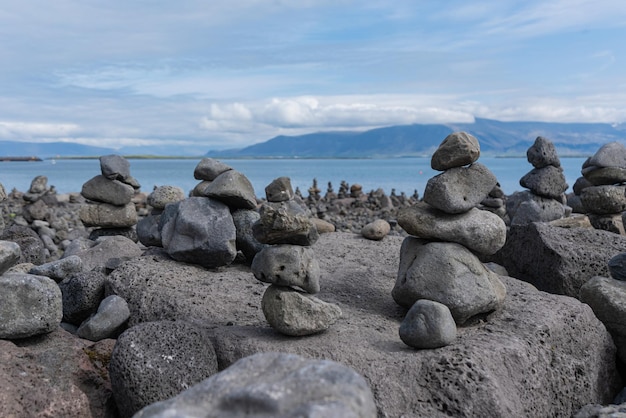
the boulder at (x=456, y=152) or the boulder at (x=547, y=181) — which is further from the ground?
the boulder at (x=456, y=152)

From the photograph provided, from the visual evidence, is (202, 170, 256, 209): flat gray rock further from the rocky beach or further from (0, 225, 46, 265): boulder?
(0, 225, 46, 265): boulder

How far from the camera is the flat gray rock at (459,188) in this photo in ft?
24.8

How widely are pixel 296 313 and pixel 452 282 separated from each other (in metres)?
1.87

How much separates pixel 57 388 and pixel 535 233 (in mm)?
6795

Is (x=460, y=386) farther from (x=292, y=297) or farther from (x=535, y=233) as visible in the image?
(x=535, y=233)

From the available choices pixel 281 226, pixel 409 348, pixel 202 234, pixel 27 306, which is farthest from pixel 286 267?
pixel 27 306

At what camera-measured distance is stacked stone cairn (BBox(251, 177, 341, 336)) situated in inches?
265

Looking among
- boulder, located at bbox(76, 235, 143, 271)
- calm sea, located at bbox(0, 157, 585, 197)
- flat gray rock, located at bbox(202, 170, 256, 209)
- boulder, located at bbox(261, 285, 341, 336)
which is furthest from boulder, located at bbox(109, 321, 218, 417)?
calm sea, located at bbox(0, 157, 585, 197)

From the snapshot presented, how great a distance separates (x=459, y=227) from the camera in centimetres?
759

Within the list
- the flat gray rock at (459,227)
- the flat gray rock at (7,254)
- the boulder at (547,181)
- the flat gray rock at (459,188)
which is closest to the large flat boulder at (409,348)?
the flat gray rock at (459,227)

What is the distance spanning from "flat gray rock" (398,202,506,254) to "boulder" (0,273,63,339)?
13.1ft

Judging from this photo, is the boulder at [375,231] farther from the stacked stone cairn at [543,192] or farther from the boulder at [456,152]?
the boulder at [456,152]

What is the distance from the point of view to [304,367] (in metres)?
3.46

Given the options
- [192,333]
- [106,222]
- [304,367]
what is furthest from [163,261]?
[304,367]
